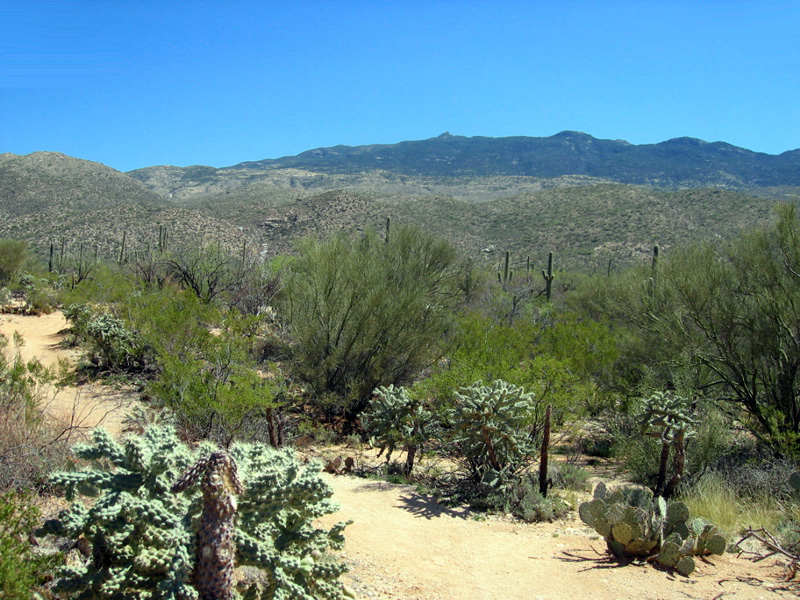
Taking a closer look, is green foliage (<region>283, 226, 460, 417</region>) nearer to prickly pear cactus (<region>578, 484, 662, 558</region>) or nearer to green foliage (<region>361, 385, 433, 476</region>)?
green foliage (<region>361, 385, 433, 476</region>)

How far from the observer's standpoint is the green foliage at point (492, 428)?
26.7 ft

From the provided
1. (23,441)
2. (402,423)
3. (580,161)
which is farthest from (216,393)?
(580,161)

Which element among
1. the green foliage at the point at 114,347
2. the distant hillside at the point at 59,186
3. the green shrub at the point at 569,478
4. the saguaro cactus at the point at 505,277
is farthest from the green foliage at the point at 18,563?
the distant hillside at the point at 59,186

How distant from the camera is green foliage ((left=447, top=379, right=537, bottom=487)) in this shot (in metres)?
8.13

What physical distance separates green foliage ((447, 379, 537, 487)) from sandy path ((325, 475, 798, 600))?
1.04m

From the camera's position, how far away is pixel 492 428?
26.5 feet

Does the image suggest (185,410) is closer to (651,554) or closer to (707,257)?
(651,554)

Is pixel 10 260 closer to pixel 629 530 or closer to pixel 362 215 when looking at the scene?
pixel 362 215

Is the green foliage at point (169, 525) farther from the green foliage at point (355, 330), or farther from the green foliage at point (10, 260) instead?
the green foliage at point (10, 260)

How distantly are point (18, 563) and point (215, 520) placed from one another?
123cm

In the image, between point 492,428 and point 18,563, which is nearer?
point 18,563

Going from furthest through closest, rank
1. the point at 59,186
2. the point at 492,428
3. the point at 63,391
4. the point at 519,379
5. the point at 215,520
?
the point at 59,186 → the point at 63,391 → the point at 519,379 → the point at 492,428 → the point at 215,520

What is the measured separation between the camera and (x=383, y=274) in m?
14.9

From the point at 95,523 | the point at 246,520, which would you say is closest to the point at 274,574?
the point at 246,520
